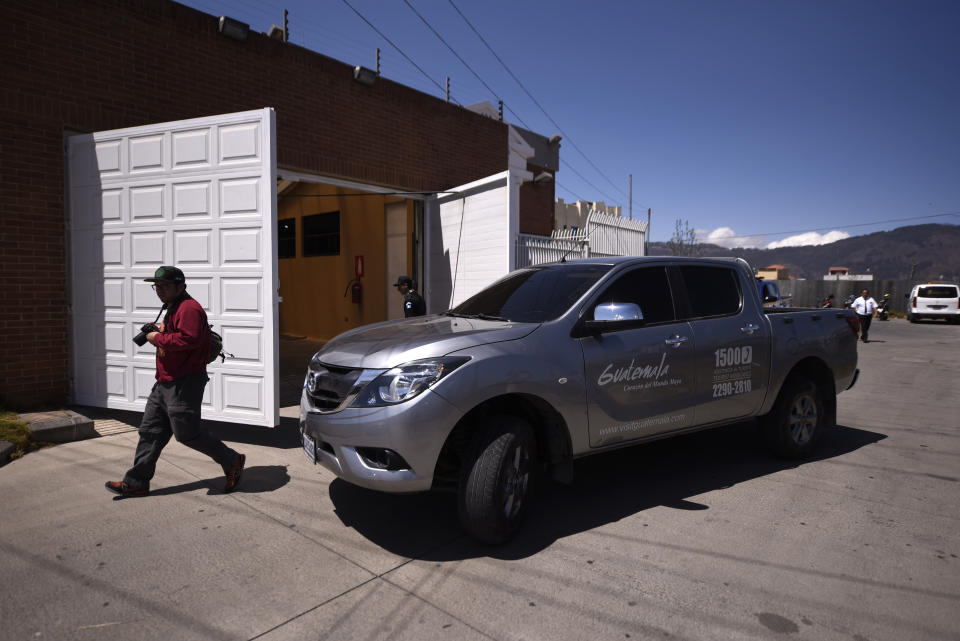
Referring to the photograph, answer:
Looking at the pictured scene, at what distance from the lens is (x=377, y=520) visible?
166 inches

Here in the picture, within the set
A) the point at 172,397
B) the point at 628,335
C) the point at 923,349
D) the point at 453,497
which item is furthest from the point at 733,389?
the point at 923,349

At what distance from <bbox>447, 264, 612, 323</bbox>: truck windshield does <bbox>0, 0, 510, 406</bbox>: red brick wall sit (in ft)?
16.4

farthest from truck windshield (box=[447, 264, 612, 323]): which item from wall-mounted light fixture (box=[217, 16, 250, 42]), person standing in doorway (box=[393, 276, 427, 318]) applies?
wall-mounted light fixture (box=[217, 16, 250, 42])

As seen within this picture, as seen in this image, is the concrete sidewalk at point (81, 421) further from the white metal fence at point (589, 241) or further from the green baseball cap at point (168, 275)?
the white metal fence at point (589, 241)

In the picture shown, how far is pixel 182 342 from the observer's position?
172 inches

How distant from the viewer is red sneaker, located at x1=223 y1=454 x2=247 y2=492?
15.6 feet

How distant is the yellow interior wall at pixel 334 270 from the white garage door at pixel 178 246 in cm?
563

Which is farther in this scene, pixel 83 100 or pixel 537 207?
pixel 537 207

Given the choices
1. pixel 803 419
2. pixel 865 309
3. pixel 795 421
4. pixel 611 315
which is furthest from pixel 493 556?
pixel 865 309

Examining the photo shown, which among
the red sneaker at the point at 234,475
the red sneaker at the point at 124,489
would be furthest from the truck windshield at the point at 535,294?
the red sneaker at the point at 124,489

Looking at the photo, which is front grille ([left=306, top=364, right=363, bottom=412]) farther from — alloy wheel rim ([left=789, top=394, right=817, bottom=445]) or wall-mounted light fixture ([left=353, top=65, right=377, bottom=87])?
wall-mounted light fixture ([left=353, top=65, right=377, bottom=87])

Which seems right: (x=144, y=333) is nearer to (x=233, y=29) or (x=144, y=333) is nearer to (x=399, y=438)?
(x=399, y=438)

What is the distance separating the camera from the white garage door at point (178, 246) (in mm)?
6148

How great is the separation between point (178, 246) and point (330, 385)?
3.70 m
